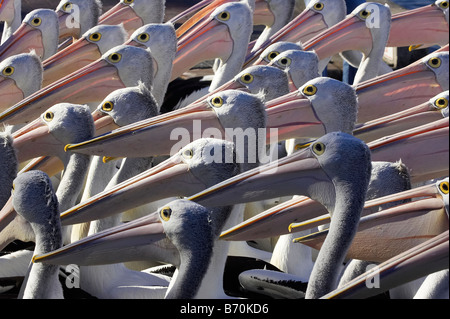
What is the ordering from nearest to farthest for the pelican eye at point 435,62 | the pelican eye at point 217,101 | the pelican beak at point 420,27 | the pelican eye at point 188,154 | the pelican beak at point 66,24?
the pelican eye at point 188,154
the pelican eye at point 217,101
the pelican eye at point 435,62
the pelican beak at point 420,27
the pelican beak at point 66,24

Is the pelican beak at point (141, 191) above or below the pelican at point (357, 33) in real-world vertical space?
below

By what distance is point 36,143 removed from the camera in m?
5.18

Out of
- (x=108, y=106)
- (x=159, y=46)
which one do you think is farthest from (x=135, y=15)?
(x=108, y=106)

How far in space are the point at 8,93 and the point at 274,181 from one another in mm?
2897

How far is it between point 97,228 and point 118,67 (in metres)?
1.35

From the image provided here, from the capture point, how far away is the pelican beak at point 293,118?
5133 mm

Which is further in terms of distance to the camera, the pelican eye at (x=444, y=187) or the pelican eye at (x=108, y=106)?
the pelican eye at (x=108, y=106)

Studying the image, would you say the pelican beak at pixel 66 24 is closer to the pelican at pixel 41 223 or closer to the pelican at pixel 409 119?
the pelican at pixel 409 119

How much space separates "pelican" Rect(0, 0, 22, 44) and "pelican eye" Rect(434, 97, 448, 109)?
381 cm

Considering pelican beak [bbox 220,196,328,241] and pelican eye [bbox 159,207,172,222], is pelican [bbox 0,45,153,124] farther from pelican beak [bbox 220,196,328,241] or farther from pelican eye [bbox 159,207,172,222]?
pelican eye [bbox 159,207,172,222]

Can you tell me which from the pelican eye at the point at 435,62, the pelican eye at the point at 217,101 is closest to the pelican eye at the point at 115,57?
the pelican eye at the point at 217,101

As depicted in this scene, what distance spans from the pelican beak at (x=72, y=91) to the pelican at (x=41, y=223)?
1734 millimetres
